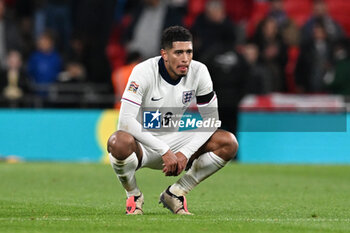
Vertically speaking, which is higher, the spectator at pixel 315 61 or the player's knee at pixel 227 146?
the player's knee at pixel 227 146

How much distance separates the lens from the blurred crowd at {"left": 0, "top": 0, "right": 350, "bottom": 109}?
A: 17875 mm

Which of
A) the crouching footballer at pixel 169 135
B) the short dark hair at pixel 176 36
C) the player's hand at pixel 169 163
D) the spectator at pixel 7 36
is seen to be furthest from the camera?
the spectator at pixel 7 36

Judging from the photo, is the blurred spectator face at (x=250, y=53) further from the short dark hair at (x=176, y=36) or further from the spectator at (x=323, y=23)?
the short dark hair at (x=176, y=36)

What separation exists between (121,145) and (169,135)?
2.34 ft

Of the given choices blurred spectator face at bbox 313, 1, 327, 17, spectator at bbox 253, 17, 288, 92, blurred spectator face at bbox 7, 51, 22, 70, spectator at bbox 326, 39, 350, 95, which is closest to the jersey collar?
blurred spectator face at bbox 7, 51, 22, 70

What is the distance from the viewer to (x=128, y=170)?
8.68 m

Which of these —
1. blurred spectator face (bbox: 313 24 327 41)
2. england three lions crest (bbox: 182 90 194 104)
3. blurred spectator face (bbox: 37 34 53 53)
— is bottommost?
blurred spectator face (bbox: 37 34 53 53)

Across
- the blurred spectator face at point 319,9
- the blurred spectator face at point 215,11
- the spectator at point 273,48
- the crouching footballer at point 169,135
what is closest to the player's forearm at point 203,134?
the crouching footballer at point 169,135

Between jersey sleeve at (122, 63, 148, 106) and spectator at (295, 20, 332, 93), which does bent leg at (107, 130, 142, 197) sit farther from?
spectator at (295, 20, 332, 93)

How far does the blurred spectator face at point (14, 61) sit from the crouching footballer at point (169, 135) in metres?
9.24

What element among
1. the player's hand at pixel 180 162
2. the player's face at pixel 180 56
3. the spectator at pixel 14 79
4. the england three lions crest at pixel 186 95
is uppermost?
the player's face at pixel 180 56

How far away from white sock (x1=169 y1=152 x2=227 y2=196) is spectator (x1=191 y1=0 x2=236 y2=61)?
8.58m

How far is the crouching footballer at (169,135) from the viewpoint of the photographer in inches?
338

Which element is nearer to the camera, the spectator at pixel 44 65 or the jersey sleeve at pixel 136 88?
the jersey sleeve at pixel 136 88
